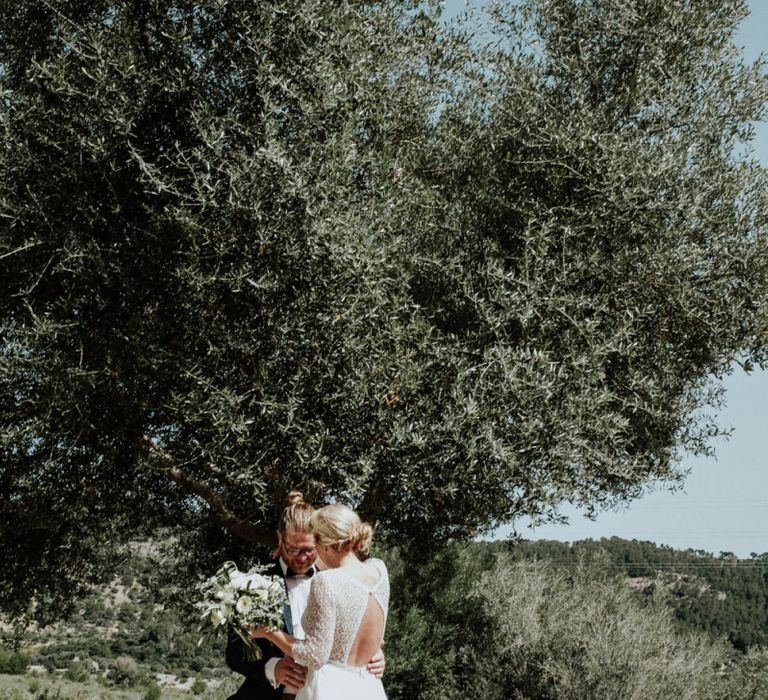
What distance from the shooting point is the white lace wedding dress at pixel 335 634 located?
523 cm

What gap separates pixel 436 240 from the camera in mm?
10203

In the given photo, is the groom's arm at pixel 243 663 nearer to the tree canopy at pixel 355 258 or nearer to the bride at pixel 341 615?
the bride at pixel 341 615

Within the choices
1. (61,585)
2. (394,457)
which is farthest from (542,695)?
(394,457)

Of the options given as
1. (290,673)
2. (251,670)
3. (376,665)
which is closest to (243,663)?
(251,670)

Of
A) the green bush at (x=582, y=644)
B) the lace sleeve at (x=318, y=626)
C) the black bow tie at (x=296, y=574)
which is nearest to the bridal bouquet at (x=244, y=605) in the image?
the black bow tie at (x=296, y=574)

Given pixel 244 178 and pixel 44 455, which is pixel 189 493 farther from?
pixel 244 178

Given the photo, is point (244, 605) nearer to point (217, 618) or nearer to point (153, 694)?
point (217, 618)

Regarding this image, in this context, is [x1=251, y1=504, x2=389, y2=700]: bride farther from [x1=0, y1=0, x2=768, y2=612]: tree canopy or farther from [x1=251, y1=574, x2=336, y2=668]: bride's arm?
[x1=0, y1=0, x2=768, y2=612]: tree canopy

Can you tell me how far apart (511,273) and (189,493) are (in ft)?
16.2

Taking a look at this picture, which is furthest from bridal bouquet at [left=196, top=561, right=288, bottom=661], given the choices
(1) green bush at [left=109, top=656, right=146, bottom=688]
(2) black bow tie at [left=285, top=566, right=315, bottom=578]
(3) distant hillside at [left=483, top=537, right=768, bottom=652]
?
(1) green bush at [left=109, top=656, right=146, bottom=688]

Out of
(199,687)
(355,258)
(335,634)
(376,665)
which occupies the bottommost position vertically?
(199,687)

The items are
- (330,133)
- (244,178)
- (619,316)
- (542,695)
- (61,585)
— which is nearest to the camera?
(244,178)

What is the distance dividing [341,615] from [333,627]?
0.09 meters

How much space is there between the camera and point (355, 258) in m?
8.18
